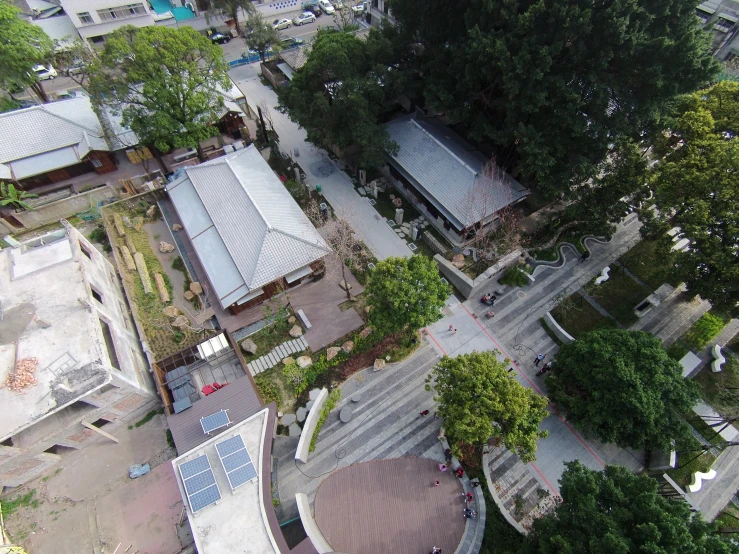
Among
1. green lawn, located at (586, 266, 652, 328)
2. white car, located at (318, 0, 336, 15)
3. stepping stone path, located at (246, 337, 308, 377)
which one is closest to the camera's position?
stepping stone path, located at (246, 337, 308, 377)

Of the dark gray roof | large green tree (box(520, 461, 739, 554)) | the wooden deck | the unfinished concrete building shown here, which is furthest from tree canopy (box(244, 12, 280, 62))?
large green tree (box(520, 461, 739, 554))

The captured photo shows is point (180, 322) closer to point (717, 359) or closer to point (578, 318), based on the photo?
point (578, 318)

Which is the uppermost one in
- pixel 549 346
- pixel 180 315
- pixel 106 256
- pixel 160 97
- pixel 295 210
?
pixel 160 97

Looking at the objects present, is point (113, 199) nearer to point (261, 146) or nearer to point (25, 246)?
point (25, 246)

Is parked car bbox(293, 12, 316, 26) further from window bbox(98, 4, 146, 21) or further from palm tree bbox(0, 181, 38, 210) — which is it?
palm tree bbox(0, 181, 38, 210)

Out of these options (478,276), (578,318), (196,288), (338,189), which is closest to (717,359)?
(578,318)

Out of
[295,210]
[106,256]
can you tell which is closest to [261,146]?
[295,210]

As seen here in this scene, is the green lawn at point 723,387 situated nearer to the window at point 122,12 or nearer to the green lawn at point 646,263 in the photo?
the green lawn at point 646,263

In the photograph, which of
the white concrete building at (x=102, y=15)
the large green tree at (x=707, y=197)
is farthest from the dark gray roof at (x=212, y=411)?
the white concrete building at (x=102, y=15)
